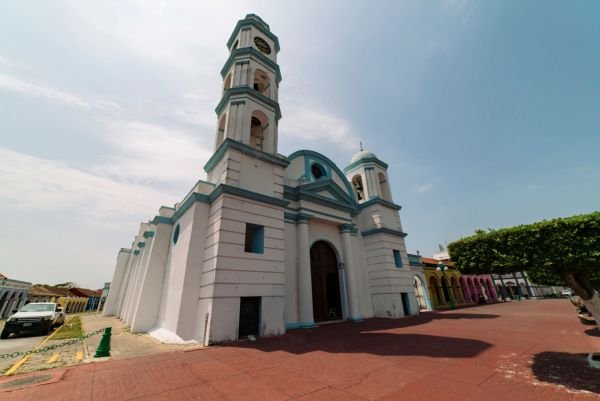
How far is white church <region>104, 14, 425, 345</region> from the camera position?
30.6 ft

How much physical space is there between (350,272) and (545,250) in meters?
10.4

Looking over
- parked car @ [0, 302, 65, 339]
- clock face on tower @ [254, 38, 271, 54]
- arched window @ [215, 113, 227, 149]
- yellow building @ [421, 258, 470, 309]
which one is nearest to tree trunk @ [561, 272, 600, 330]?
arched window @ [215, 113, 227, 149]

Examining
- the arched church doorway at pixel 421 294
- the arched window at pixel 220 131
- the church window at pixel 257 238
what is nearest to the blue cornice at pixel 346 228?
the church window at pixel 257 238

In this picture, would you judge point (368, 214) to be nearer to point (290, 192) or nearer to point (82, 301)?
point (290, 192)

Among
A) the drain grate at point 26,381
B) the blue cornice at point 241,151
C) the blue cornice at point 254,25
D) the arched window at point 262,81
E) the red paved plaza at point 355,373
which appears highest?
the blue cornice at point 254,25

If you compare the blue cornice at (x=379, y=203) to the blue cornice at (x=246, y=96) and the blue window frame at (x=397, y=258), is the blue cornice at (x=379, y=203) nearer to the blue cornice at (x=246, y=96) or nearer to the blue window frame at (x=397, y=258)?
the blue window frame at (x=397, y=258)

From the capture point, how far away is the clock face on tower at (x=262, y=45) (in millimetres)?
15086

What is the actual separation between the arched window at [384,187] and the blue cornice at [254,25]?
12626mm

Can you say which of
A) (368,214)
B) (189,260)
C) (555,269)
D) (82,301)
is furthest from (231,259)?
(82,301)

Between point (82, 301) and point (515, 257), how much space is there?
65.8 metres

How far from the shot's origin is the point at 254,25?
1497 cm

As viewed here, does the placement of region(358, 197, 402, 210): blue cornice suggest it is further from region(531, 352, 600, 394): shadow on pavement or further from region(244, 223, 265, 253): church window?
region(531, 352, 600, 394): shadow on pavement

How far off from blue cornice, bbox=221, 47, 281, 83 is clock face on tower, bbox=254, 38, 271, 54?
5.70ft

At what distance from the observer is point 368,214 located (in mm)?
18250
